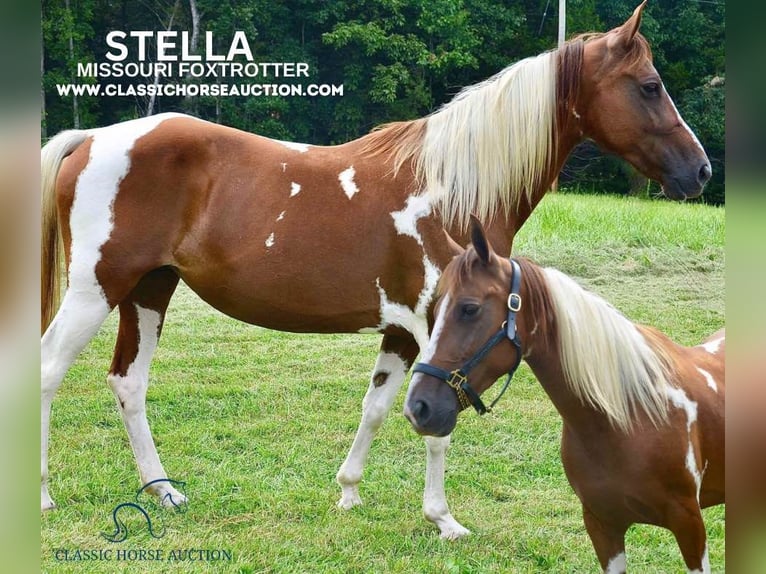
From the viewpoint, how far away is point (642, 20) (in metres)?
3.25

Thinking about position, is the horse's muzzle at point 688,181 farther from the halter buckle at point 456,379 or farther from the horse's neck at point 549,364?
the halter buckle at point 456,379

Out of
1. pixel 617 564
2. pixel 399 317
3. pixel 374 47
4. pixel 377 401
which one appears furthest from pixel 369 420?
pixel 374 47

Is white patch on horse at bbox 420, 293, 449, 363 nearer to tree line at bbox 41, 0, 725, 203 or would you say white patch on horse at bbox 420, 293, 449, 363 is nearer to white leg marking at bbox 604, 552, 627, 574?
white leg marking at bbox 604, 552, 627, 574

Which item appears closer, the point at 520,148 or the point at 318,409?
the point at 520,148

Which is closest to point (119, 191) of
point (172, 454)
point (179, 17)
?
point (179, 17)

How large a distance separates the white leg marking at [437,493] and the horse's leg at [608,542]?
79cm

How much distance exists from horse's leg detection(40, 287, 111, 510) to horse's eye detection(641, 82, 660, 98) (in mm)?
2256

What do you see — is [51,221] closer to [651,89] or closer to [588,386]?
[588,386]

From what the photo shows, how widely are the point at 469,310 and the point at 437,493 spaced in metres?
1.30

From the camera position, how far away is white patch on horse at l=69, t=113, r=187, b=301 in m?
3.24

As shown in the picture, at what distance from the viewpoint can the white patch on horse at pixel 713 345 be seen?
2785 mm
